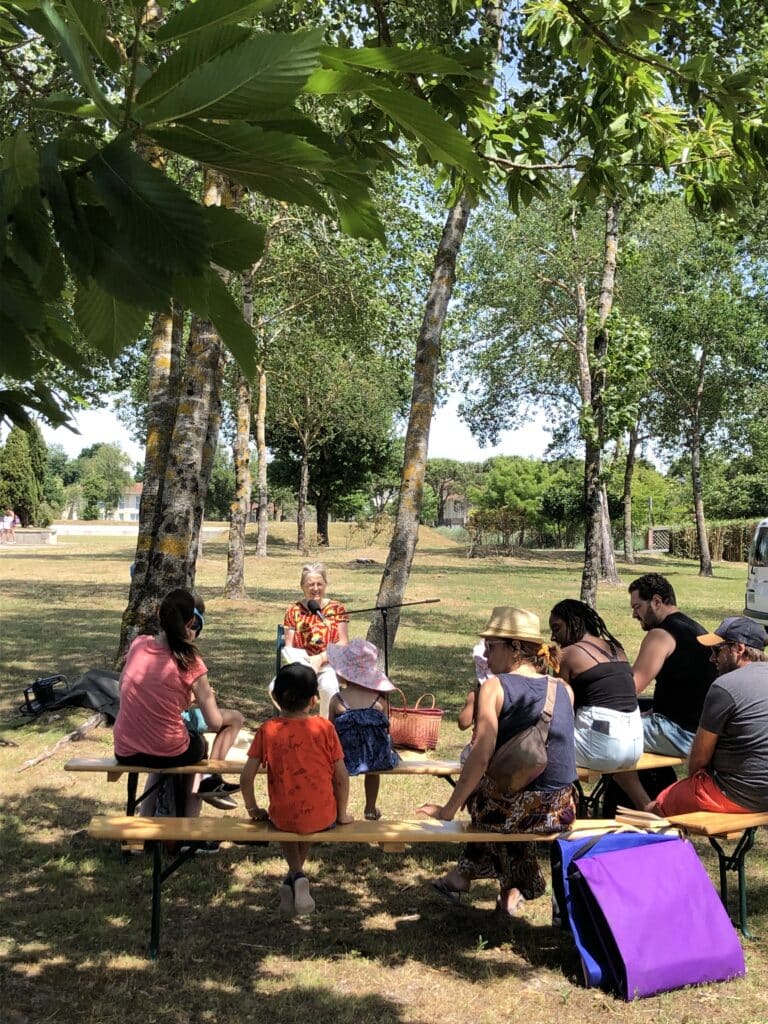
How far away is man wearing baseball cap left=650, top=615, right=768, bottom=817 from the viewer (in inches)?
186

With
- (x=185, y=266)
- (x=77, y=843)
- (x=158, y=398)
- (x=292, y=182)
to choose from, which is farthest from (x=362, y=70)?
(x=158, y=398)

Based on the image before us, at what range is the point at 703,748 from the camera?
4.83 meters

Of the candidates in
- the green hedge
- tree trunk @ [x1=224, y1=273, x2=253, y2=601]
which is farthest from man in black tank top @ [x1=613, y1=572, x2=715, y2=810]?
the green hedge

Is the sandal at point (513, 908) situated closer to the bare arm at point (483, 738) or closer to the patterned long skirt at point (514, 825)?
the patterned long skirt at point (514, 825)

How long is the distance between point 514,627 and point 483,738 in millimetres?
533

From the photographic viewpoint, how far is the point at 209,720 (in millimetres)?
5461

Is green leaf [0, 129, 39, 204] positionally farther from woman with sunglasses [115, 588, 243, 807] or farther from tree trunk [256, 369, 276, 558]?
tree trunk [256, 369, 276, 558]

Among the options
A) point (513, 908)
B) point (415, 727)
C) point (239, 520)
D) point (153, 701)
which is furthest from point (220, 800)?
point (239, 520)

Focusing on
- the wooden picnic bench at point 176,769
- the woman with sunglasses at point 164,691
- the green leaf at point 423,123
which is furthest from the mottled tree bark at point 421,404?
the green leaf at point 423,123

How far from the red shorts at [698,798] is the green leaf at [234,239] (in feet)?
14.7

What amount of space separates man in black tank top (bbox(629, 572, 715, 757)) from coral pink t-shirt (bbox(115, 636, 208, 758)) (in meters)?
2.66

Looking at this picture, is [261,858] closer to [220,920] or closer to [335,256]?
[220,920]

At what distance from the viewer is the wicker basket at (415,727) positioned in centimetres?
637

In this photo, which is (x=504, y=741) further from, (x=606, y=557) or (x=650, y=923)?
(x=606, y=557)
